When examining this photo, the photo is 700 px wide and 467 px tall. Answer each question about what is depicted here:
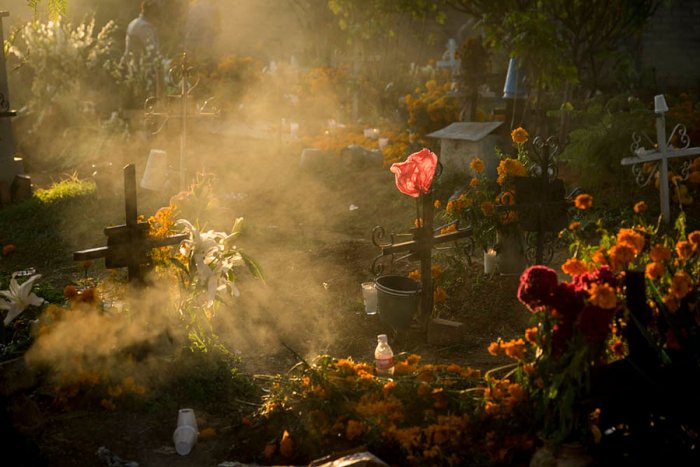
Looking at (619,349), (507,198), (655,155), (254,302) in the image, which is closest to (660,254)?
(619,349)

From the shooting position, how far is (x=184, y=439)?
4.34 metres

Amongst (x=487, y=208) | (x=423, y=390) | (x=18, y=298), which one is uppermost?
(x=487, y=208)

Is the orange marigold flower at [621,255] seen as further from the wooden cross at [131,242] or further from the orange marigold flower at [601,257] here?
the wooden cross at [131,242]

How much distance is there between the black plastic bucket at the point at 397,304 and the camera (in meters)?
6.29

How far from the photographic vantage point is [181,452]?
170 inches

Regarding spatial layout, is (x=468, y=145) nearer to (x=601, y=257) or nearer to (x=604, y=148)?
(x=604, y=148)

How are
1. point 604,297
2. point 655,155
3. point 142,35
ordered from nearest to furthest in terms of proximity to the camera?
point 604,297 → point 655,155 → point 142,35

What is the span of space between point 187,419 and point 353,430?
1023 millimetres

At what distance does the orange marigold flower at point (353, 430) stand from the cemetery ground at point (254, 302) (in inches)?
9.1

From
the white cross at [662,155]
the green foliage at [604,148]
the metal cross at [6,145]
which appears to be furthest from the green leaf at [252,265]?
the metal cross at [6,145]

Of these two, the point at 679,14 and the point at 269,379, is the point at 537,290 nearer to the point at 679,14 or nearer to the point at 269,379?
the point at 269,379

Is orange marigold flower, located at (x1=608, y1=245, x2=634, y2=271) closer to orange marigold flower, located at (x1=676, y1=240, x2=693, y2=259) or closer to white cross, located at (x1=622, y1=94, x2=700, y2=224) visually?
orange marigold flower, located at (x1=676, y1=240, x2=693, y2=259)

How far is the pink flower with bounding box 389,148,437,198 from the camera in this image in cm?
602

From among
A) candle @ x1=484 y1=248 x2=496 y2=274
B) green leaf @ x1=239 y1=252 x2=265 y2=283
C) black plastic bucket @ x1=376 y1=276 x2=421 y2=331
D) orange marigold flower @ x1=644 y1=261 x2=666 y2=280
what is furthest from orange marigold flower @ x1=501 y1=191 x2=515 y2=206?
orange marigold flower @ x1=644 y1=261 x2=666 y2=280
